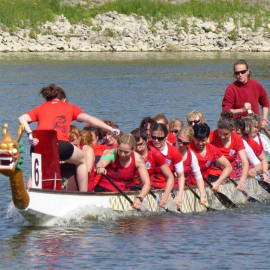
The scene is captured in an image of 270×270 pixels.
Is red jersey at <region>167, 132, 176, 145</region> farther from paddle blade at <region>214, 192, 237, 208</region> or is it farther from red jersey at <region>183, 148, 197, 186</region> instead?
paddle blade at <region>214, 192, 237, 208</region>

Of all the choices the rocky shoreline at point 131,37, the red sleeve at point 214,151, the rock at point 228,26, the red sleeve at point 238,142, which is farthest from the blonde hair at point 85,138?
the rock at point 228,26

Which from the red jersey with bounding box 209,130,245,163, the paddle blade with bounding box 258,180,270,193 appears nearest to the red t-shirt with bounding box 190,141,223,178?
the red jersey with bounding box 209,130,245,163

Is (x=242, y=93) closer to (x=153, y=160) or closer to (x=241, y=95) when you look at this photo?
(x=241, y=95)

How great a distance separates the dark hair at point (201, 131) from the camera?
38.3ft

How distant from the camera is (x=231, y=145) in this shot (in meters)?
12.7

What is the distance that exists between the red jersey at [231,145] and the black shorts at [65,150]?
3024 mm

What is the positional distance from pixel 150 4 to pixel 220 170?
5022 centimetres

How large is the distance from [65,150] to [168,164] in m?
1.61

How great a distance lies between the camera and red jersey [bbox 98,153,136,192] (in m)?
11.1

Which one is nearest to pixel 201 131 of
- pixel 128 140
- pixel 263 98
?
pixel 128 140

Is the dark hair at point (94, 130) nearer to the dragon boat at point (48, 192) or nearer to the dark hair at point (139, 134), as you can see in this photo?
the dark hair at point (139, 134)

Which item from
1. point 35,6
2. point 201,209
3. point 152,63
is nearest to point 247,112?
point 201,209

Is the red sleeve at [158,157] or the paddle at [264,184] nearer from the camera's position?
the red sleeve at [158,157]

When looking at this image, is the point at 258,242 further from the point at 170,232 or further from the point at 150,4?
the point at 150,4
